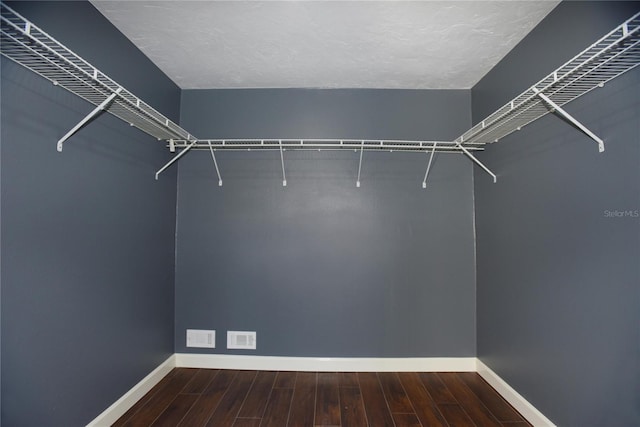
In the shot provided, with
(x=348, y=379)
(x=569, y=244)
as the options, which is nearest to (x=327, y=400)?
(x=348, y=379)

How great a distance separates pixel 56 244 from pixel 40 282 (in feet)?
0.56

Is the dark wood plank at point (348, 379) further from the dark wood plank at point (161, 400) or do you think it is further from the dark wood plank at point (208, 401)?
the dark wood plank at point (161, 400)

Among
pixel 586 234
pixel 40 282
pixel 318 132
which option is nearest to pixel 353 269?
pixel 318 132

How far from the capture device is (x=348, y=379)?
1.97 m

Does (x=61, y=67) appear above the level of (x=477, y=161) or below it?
above

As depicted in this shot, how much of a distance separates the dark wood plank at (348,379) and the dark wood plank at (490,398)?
80cm

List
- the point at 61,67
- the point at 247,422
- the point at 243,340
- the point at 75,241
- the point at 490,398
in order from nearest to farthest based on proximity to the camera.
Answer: the point at 61,67
the point at 75,241
the point at 247,422
the point at 490,398
the point at 243,340

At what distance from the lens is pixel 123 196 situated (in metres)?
1.63

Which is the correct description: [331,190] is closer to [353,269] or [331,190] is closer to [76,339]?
[353,269]

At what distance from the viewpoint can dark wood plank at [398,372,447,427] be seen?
1566 millimetres

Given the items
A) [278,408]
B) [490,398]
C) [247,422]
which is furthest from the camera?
[490,398]

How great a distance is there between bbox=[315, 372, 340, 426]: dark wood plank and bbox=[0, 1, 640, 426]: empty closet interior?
0.54ft

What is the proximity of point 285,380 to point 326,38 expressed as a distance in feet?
7.73

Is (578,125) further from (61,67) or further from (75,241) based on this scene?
(75,241)
